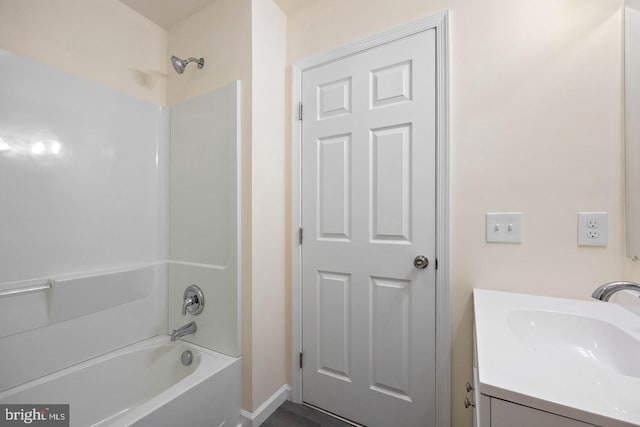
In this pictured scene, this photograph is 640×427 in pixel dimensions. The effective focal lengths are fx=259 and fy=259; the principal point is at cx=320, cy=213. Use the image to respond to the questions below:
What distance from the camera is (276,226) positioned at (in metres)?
1.62

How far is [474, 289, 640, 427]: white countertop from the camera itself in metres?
0.46

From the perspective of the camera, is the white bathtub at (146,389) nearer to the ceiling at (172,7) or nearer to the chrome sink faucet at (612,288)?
the chrome sink faucet at (612,288)

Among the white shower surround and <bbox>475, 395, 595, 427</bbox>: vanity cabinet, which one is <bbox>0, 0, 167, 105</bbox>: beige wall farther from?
<bbox>475, 395, 595, 427</bbox>: vanity cabinet

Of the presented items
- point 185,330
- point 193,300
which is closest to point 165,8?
point 193,300

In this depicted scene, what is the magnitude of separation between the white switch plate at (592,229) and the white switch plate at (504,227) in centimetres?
19

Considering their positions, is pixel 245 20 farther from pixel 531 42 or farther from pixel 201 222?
pixel 531 42

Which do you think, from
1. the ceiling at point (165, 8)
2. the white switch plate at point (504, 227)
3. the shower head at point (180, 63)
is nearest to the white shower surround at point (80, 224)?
the shower head at point (180, 63)

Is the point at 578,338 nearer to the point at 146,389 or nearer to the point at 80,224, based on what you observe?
the point at 146,389

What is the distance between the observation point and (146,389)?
1.54m

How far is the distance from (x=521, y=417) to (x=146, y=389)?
6.15ft

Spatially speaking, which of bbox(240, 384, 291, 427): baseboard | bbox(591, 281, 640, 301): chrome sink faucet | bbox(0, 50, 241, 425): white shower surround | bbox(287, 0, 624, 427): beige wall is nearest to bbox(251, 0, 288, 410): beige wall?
bbox(240, 384, 291, 427): baseboard

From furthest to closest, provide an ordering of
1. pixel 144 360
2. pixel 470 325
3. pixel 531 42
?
pixel 144 360 → pixel 470 325 → pixel 531 42

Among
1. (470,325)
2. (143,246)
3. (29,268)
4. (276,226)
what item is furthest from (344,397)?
(29,268)

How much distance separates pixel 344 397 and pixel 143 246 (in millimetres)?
1555
